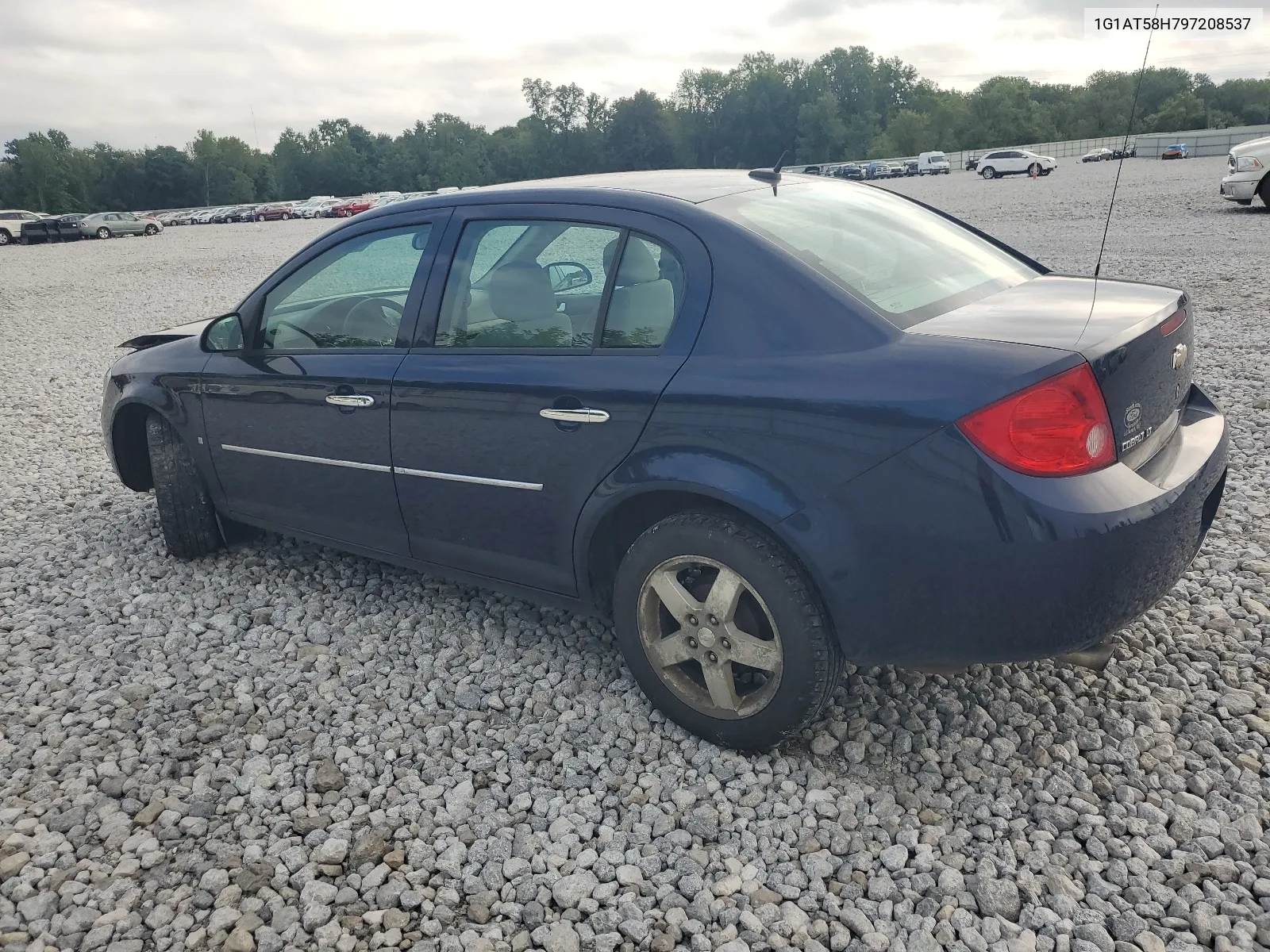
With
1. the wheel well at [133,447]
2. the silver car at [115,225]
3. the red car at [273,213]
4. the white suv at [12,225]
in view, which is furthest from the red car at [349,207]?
the wheel well at [133,447]

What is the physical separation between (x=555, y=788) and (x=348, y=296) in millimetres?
2230

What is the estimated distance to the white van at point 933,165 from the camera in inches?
2309

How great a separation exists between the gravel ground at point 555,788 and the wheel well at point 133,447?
28.6 inches

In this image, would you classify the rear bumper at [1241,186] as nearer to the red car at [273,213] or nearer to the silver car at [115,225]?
the silver car at [115,225]

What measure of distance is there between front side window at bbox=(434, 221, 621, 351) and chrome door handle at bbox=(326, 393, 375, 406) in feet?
1.25

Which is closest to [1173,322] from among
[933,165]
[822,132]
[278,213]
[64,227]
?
[64,227]

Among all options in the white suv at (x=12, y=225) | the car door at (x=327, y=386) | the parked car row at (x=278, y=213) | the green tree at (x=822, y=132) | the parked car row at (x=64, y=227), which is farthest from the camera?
the green tree at (x=822, y=132)

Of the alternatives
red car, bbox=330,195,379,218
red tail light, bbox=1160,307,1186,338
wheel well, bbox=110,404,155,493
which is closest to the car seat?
red tail light, bbox=1160,307,1186,338

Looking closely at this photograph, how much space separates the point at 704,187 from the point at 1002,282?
1.07m

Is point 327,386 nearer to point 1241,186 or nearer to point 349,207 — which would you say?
point 1241,186

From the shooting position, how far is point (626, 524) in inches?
120

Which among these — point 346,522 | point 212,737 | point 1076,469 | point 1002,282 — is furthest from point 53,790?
point 1002,282

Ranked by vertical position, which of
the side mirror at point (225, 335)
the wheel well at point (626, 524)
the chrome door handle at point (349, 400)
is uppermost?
the side mirror at point (225, 335)

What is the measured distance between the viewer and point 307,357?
384 centimetres
